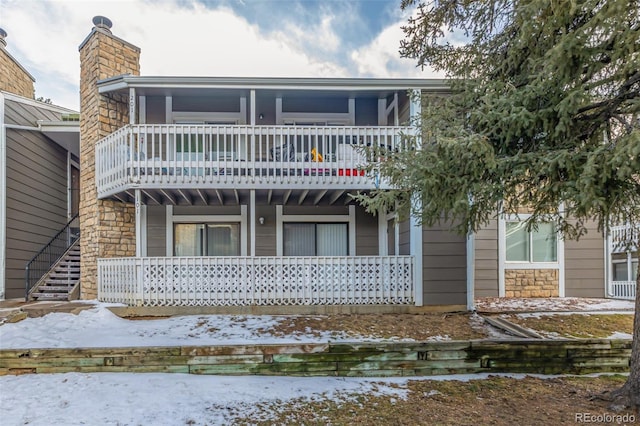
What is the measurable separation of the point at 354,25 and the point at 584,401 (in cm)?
1207

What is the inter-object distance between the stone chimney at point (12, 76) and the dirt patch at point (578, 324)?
14609 millimetres

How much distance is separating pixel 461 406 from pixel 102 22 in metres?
10.8

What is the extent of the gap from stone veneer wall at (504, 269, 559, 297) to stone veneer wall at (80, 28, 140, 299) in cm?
1020

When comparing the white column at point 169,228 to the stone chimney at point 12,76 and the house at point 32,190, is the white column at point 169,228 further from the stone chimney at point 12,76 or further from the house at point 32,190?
the stone chimney at point 12,76

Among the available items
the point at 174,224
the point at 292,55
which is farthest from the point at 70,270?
the point at 292,55

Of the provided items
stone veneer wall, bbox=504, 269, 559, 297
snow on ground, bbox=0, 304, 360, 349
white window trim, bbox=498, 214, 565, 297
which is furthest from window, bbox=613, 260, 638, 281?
snow on ground, bbox=0, 304, 360, 349

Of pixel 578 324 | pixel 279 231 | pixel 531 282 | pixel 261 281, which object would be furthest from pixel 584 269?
pixel 261 281

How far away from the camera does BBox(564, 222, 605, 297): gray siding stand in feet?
31.7

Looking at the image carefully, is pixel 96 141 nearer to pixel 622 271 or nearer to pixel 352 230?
pixel 352 230

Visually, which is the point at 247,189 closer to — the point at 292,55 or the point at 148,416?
Answer: the point at 148,416

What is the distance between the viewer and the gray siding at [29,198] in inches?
371

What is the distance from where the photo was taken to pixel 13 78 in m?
10.5
